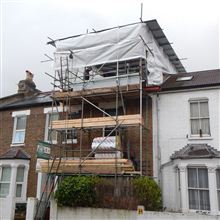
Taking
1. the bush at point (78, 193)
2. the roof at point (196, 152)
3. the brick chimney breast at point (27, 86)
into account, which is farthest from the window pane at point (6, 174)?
the roof at point (196, 152)

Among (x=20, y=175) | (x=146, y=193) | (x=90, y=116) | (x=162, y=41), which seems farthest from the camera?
(x=162, y=41)

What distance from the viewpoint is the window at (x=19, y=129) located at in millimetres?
20719

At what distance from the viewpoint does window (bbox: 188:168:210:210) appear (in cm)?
1446

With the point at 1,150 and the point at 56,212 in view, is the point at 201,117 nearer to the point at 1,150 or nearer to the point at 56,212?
the point at 56,212

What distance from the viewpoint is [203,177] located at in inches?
580

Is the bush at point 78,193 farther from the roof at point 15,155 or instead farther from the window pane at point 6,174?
the window pane at point 6,174

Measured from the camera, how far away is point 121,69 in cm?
1892

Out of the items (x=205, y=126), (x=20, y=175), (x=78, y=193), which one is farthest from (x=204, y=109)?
(x=20, y=175)

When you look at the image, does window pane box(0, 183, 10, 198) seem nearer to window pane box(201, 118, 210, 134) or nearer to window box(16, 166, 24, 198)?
window box(16, 166, 24, 198)

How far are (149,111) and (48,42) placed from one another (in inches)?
328

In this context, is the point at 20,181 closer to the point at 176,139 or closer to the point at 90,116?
the point at 90,116

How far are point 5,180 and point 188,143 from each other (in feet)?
35.4

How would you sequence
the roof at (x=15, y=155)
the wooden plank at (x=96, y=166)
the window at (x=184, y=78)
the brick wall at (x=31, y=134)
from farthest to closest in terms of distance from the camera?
the brick wall at (x=31, y=134) < the roof at (x=15, y=155) < the window at (x=184, y=78) < the wooden plank at (x=96, y=166)

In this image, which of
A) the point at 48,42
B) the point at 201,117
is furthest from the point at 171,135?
the point at 48,42
